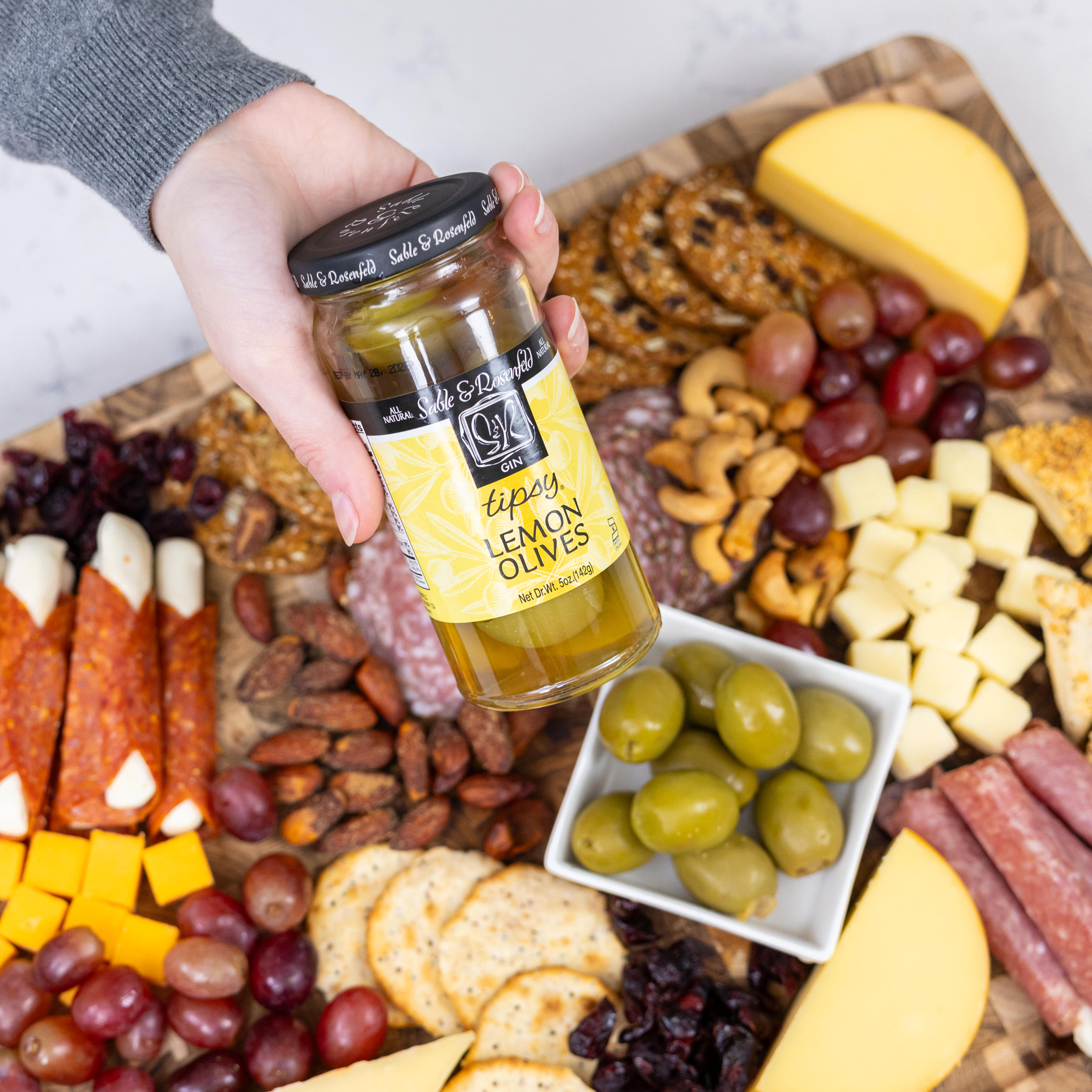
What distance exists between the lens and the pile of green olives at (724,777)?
4.78ft

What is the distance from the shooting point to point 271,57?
2289 mm

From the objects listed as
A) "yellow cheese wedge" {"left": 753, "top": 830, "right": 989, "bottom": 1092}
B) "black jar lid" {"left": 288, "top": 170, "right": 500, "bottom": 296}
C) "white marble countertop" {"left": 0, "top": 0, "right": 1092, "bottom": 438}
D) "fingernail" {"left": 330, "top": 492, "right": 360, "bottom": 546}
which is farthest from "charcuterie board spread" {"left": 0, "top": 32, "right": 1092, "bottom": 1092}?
"black jar lid" {"left": 288, "top": 170, "right": 500, "bottom": 296}

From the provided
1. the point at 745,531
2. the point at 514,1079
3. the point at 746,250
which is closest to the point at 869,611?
the point at 745,531

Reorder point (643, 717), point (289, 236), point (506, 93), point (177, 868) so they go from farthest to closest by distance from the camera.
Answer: point (506, 93) → point (177, 868) → point (643, 717) → point (289, 236)

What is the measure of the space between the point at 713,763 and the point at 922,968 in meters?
0.53

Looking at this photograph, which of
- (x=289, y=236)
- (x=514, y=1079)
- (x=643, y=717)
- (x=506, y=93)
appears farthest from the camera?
(x=506, y=93)

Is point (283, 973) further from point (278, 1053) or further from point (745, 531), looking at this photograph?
point (745, 531)

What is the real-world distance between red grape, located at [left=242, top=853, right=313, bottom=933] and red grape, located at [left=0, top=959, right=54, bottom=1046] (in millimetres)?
385

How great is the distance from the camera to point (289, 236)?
138cm

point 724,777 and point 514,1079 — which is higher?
point 724,777

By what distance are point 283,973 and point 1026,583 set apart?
1632 mm

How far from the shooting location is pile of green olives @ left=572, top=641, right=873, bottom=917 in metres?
1.46

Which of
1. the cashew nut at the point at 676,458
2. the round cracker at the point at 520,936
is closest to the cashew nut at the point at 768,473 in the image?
the cashew nut at the point at 676,458

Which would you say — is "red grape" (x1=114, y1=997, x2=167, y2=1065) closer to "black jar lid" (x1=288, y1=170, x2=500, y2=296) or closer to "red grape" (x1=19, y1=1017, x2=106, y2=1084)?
"red grape" (x1=19, y1=1017, x2=106, y2=1084)
